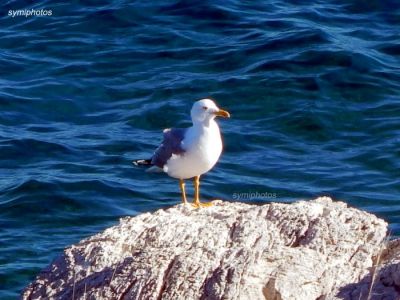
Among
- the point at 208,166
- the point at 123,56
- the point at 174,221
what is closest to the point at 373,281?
the point at 174,221

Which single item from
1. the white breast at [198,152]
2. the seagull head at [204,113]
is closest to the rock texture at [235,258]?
the white breast at [198,152]

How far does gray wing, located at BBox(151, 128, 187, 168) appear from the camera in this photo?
316 inches

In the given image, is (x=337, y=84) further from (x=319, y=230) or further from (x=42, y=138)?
(x=319, y=230)

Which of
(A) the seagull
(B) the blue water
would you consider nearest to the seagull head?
(A) the seagull

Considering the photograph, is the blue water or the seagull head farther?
the blue water

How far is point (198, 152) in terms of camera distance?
779 centimetres

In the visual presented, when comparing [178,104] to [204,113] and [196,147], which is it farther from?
[196,147]

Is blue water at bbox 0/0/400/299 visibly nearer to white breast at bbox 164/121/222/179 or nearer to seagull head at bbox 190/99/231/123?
white breast at bbox 164/121/222/179

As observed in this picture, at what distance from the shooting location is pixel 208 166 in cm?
788

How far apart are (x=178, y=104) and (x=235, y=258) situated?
8269mm

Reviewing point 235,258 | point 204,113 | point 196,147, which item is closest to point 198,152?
point 196,147

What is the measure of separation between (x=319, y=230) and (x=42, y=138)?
7519 millimetres

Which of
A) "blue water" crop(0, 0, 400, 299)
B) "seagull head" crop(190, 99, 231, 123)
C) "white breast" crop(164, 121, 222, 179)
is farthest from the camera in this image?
"blue water" crop(0, 0, 400, 299)

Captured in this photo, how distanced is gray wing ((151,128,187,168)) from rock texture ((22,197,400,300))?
65.4 inches
